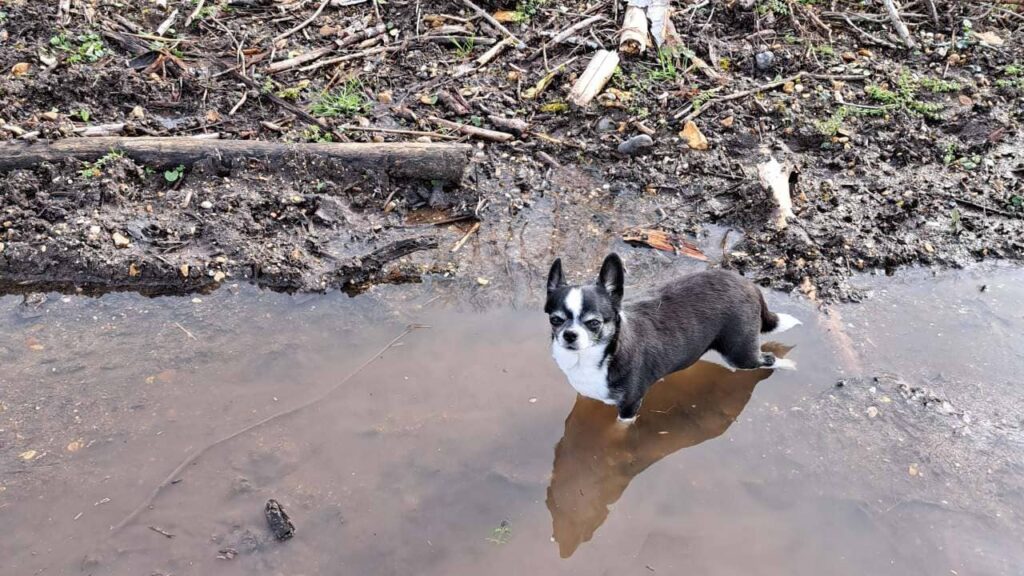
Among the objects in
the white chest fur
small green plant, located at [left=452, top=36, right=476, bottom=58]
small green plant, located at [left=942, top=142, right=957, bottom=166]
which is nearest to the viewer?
the white chest fur

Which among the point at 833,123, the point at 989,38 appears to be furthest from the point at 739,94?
the point at 989,38

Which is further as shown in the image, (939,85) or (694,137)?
(939,85)

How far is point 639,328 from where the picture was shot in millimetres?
4371

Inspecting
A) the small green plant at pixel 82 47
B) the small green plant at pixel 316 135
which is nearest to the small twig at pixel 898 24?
the small green plant at pixel 316 135

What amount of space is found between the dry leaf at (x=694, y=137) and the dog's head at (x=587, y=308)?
298cm

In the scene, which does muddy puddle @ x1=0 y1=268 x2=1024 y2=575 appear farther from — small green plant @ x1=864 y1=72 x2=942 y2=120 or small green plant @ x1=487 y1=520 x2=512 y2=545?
small green plant @ x1=864 y1=72 x2=942 y2=120

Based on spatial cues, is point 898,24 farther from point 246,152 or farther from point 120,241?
point 120,241

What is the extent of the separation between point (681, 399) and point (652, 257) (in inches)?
50.3

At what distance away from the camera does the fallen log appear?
6.02m

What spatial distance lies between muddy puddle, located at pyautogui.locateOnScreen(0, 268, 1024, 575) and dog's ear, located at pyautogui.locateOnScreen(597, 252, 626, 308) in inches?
42.8

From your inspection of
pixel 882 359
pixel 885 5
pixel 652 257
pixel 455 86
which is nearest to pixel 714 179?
pixel 652 257

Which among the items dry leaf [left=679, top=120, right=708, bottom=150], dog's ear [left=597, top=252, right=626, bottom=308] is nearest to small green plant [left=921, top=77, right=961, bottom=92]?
dry leaf [left=679, top=120, right=708, bottom=150]

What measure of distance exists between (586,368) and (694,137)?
10.5 ft

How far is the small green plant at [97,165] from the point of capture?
19.4ft
